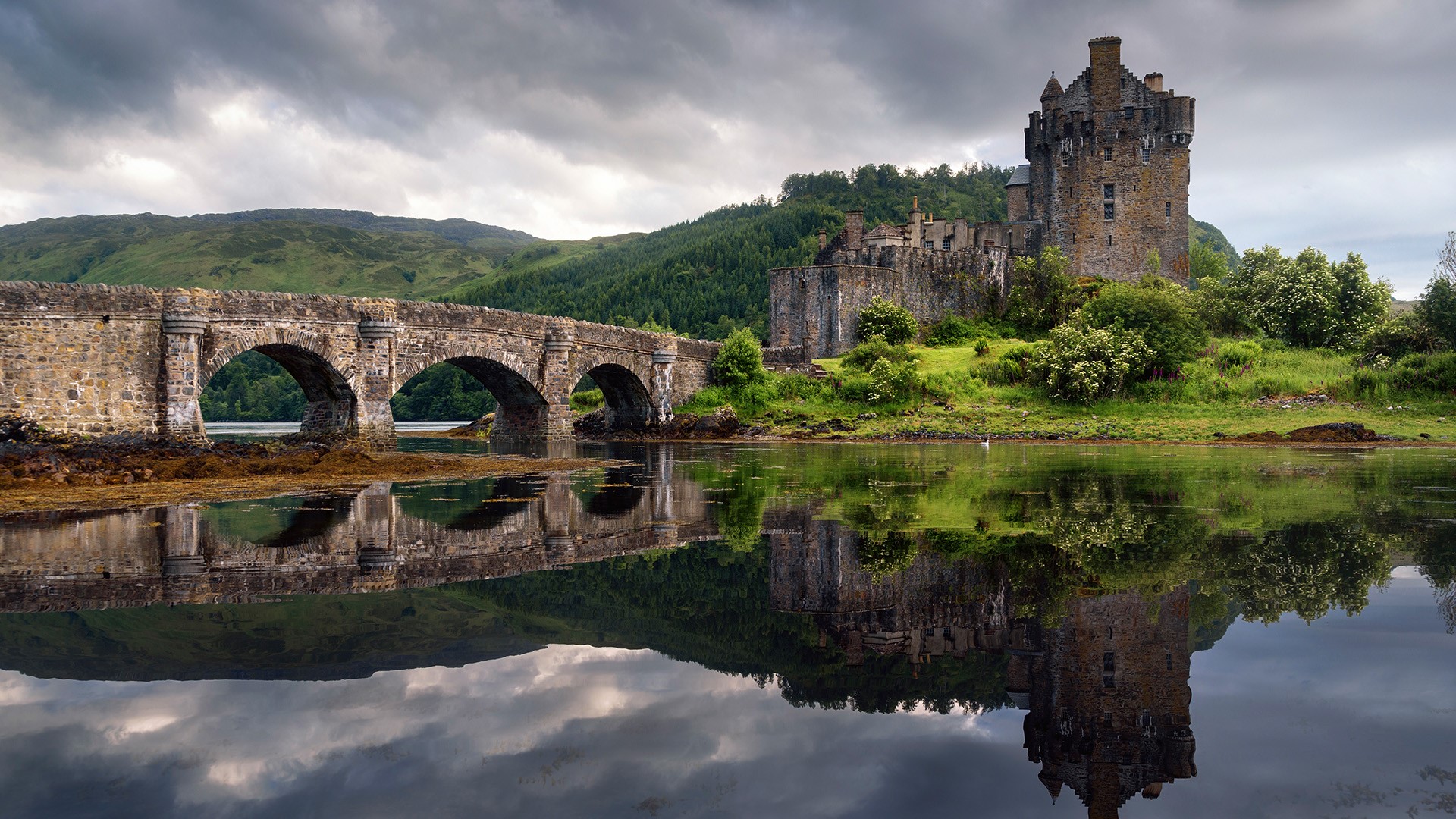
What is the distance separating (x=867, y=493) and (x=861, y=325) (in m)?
39.1

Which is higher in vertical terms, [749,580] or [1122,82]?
[1122,82]

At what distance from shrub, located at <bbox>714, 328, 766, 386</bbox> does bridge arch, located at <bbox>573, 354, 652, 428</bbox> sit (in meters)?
5.36

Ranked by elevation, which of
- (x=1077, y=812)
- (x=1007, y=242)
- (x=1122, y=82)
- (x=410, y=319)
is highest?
(x=1122, y=82)

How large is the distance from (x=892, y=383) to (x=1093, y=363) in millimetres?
9395

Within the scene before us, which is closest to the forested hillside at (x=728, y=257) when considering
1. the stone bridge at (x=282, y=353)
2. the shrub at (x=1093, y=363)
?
the shrub at (x=1093, y=363)

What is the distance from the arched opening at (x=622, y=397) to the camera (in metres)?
48.2

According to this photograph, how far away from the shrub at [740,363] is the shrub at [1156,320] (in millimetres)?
16726

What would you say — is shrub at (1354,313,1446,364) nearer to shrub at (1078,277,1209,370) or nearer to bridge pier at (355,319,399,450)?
shrub at (1078,277,1209,370)

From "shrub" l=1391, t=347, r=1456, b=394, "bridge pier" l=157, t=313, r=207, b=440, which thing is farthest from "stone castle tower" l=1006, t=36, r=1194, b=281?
"bridge pier" l=157, t=313, r=207, b=440

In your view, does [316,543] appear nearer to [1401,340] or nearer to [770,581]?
[770,581]

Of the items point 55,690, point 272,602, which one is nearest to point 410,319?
point 272,602

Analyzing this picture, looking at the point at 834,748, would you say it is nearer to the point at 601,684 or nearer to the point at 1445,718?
the point at 601,684

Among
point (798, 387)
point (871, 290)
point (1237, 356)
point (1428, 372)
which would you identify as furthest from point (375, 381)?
point (1428, 372)

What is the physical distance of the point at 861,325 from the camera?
55.9 meters
